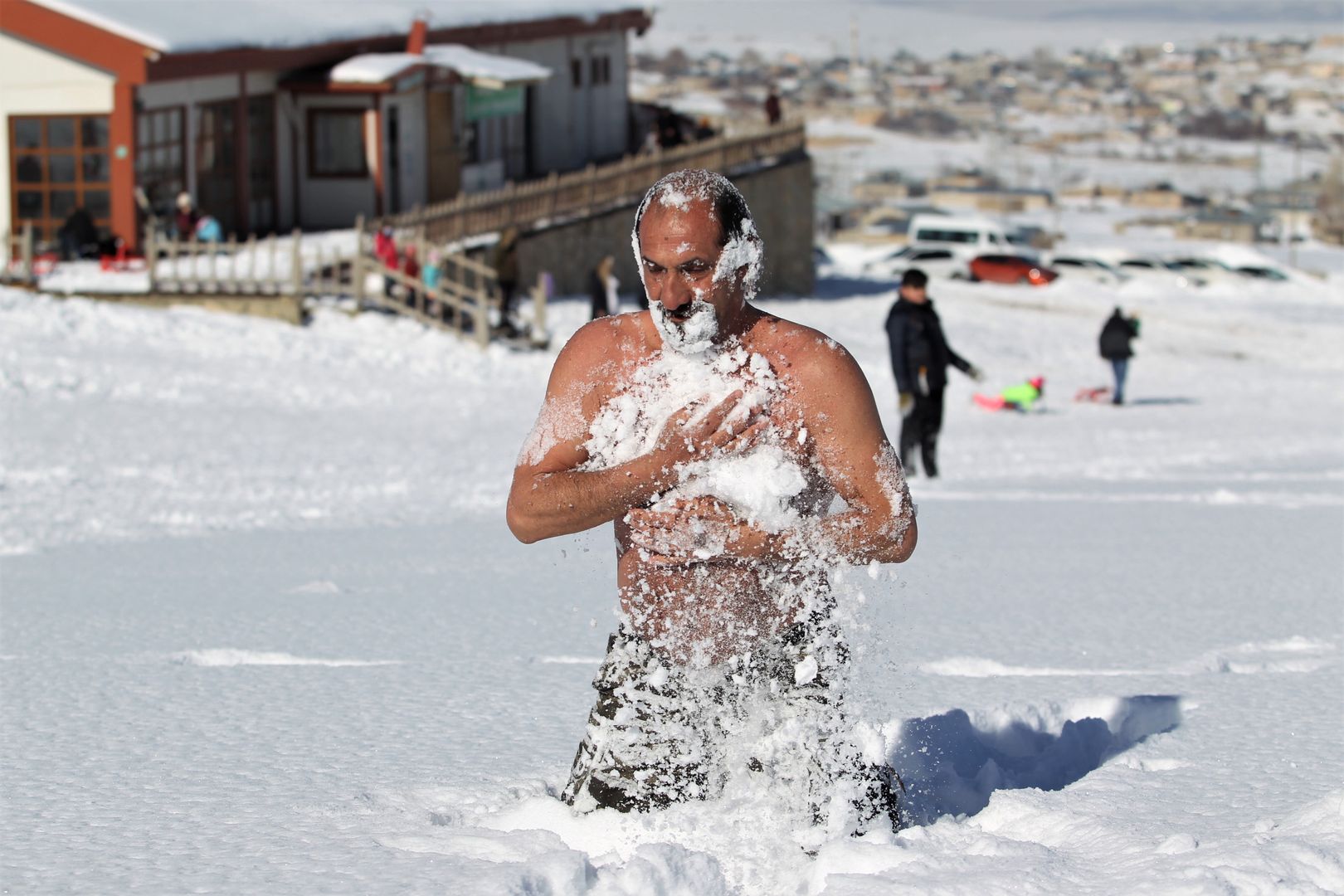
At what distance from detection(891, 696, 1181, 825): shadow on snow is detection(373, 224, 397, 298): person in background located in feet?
55.9

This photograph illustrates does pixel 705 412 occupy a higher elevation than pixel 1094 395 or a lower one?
higher

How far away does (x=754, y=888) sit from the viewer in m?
3.21

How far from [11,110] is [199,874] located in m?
21.6

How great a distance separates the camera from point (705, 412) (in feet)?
10.8

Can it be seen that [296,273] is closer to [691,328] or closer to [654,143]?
[654,143]

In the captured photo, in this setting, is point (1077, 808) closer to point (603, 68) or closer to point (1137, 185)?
point (603, 68)

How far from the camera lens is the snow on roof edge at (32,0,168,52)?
21.7 m

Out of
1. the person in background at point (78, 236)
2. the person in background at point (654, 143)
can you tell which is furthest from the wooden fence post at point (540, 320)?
the person in background at point (654, 143)

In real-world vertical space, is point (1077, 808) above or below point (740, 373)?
below

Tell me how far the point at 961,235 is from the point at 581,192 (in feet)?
59.0

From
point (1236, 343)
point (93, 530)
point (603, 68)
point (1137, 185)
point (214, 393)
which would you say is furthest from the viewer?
point (1137, 185)

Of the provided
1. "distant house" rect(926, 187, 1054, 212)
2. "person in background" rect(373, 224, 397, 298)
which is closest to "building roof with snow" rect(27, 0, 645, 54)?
"person in background" rect(373, 224, 397, 298)

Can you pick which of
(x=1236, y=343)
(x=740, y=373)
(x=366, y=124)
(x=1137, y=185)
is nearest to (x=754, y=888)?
(x=740, y=373)

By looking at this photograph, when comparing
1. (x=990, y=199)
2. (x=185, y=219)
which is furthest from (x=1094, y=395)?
(x=990, y=199)
